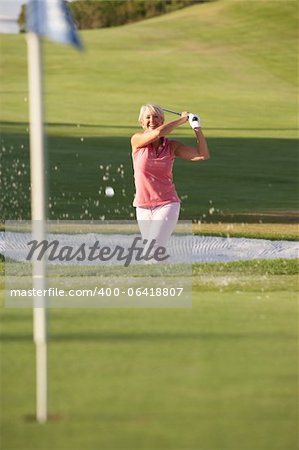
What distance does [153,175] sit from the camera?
13055mm

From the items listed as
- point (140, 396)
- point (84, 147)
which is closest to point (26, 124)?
point (84, 147)

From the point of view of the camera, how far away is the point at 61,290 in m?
10.8

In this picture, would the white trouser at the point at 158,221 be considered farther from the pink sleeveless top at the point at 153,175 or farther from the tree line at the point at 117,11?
the tree line at the point at 117,11

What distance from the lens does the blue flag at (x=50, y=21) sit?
5806mm

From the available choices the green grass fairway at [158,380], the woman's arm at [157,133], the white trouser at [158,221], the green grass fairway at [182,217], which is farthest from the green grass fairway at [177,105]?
the green grass fairway at [158,380]

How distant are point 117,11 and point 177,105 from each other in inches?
1740

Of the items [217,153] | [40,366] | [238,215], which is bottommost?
[217,153]

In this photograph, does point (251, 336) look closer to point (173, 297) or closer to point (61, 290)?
point (173, 297)

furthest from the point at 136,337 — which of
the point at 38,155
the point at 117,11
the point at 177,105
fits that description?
the point at 117,11

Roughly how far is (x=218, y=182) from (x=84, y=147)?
7969mm

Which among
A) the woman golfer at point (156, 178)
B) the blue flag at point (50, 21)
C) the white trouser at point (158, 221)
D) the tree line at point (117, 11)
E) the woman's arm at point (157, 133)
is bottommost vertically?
the tree line at point (117, 11)

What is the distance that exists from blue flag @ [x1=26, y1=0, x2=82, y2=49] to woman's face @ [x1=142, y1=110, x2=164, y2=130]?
6.85m

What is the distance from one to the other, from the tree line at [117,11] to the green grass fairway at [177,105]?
11425mm

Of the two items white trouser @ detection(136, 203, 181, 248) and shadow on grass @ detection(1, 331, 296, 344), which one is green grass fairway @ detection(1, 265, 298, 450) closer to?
shadow on grass @ detection(1, 331, 296, 344)
